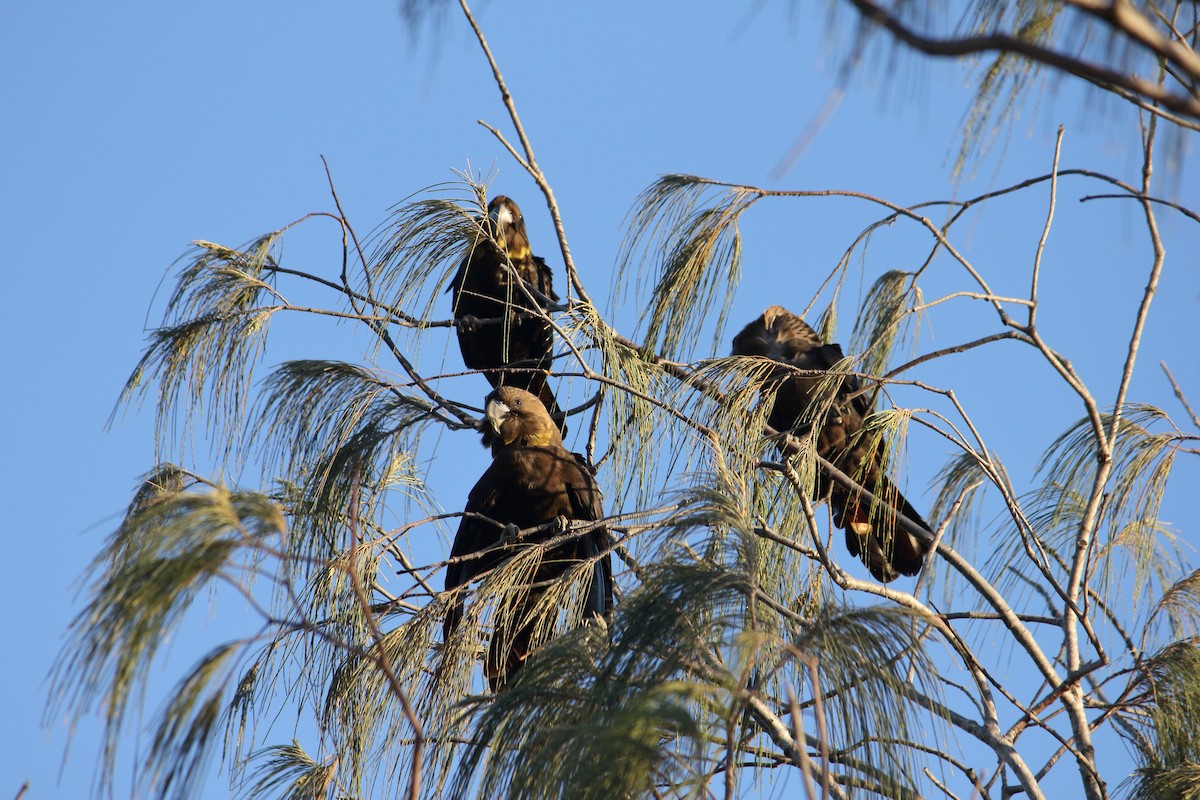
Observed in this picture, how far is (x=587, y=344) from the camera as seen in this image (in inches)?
112

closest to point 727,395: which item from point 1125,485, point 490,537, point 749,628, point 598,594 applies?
point 598,594

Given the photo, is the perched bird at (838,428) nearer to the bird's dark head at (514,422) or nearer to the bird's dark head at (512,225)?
the bird's dark head at (514,422)

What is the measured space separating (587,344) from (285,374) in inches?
31.3

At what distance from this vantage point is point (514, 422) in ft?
13.0

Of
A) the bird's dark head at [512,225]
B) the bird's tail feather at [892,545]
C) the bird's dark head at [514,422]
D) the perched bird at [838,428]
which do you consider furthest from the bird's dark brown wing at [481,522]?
the bird's dark head at [512,225]

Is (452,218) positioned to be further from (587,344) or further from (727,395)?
(727,395)

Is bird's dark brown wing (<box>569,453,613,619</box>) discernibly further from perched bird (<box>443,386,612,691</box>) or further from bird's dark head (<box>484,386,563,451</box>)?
bird's dark head (<box>484,386,563,451</box>)

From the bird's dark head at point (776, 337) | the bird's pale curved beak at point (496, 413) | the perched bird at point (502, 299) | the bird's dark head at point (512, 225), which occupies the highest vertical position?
the bird's dark head at point (512, 225)

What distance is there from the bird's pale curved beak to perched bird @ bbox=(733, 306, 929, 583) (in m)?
0.98

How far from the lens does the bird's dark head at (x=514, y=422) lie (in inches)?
154

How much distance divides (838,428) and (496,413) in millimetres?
1325

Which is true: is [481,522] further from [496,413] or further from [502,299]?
[502,299]

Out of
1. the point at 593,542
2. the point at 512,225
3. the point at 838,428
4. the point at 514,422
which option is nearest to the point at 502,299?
the point at 512,225

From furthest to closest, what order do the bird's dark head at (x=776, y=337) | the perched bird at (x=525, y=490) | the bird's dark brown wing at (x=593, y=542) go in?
1. the bird's dark head at (x=776, y=337)
2. the perched bird at (x=525, y=490)
3. the bird's dark brown wing at (x=593, y=542)
